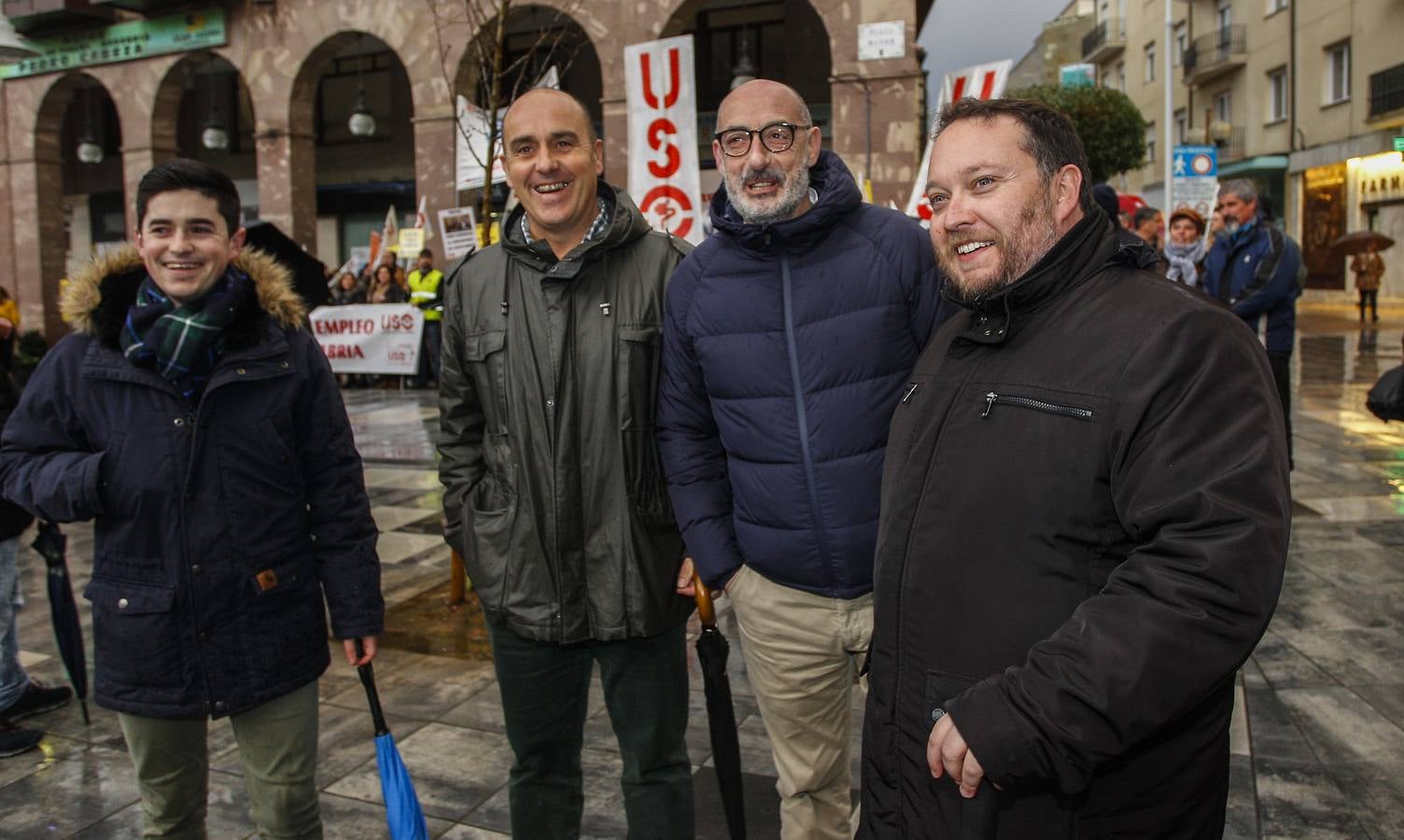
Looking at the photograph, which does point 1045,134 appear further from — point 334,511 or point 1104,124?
point 1104,124

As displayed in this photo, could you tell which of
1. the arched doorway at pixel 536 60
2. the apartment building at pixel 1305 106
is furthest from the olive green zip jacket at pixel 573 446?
the apartment building at pixel 1305 106

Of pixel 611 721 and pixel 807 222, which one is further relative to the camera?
pixel 611 721

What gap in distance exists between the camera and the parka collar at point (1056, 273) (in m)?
1.74

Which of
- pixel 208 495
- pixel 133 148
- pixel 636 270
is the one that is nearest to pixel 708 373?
pixel 636 270

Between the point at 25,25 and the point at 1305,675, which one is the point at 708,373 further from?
the point at 25,25

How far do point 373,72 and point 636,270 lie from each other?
80.4ft

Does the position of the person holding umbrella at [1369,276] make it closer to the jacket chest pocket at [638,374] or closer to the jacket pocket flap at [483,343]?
the jacket chest pocket at [638,374]

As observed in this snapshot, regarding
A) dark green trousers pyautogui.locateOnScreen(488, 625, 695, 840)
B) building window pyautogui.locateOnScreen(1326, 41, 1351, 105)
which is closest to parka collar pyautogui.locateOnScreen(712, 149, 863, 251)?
dark green trousers pyautogui.locateOnScreen(488, 625, 695, 840)

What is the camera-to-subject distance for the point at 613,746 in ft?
12.7

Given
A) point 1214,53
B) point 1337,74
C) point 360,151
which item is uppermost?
point 1214,53

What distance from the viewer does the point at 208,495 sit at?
2.54 m

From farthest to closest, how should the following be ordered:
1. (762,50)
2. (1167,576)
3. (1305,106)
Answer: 1. (1305,106)
2. (762,50)
3. (1167,576)

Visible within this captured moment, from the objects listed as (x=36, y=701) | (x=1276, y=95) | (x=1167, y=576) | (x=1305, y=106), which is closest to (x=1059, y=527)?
(x=1167, y=576)

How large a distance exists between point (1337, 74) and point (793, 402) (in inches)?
1397
